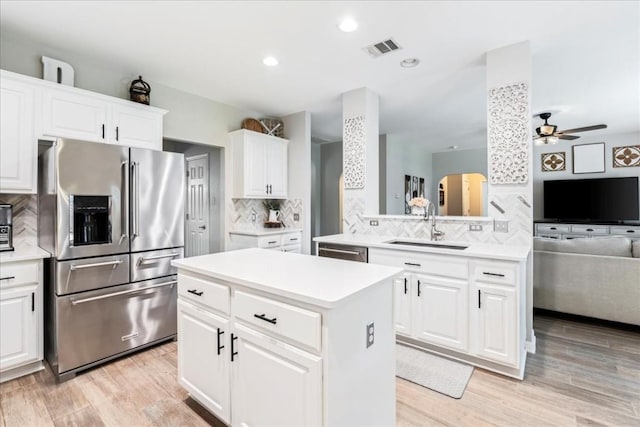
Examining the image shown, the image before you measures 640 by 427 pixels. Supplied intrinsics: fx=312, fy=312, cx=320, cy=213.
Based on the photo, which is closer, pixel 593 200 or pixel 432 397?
pixel 432 397

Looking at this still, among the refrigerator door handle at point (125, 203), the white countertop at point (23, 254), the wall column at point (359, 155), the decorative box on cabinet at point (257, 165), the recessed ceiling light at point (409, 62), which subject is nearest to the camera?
the white countertop at point (23, 254)

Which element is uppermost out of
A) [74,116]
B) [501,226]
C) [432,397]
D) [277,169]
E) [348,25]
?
[348,25]

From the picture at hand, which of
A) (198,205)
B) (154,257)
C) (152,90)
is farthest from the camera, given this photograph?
(198,205)

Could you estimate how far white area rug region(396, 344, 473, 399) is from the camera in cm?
221

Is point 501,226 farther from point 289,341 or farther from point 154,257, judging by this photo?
point 154,257

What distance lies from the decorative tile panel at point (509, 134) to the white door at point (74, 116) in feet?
11.6

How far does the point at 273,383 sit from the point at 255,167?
3310 mm

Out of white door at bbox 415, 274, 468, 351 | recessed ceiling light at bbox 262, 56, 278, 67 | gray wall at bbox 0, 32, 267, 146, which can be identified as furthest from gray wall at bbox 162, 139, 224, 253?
white door at bbox 415, 274, 468, 351

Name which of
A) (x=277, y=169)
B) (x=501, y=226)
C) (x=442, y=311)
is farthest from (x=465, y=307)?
(x=277, y=169)

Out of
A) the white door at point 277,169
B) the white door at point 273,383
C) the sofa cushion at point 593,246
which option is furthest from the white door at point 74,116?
the sofa cushion at point 593,246

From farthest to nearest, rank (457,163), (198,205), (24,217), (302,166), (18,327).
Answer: (457,163)
(198,205)
(302,166)
(24,217)
(18,327)

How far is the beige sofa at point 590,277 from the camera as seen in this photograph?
3.08 m

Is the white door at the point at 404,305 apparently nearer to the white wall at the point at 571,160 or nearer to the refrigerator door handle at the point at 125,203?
the refrigerator door handle at the point at 125,203

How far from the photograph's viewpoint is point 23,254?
7.57ft
